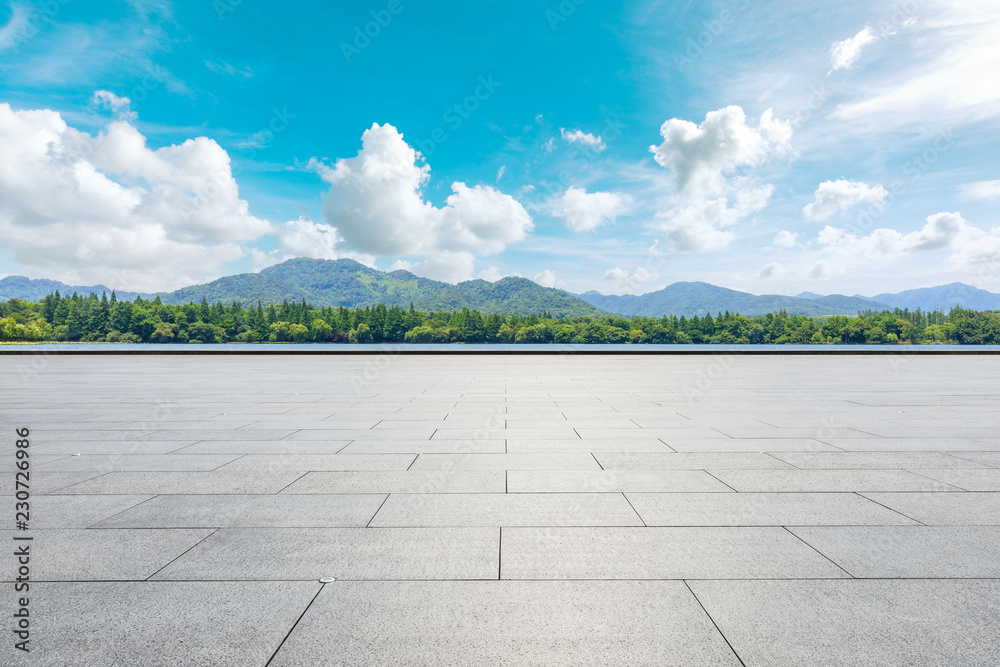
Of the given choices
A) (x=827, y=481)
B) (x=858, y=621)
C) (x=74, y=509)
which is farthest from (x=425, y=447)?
(x=858, y=621)

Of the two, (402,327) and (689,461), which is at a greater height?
(402,327)

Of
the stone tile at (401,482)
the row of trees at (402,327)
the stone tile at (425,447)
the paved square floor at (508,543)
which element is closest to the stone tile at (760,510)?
the paved square floor at (508,543)

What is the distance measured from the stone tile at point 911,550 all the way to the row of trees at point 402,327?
112183 mm

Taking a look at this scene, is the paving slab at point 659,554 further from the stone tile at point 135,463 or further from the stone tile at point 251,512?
the stone tile at point 135,463

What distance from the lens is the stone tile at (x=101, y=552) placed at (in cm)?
360

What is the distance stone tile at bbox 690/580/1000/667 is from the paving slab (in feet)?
0.65

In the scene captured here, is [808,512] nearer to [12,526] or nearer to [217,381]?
[12,526]

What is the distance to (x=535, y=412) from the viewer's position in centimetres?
1067

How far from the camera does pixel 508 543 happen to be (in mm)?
4102

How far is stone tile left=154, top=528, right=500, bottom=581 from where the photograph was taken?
3.59 m

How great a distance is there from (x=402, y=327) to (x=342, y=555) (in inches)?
5013

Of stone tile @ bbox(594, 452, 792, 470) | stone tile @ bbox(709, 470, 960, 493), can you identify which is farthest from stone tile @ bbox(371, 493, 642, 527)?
stone tile @ bbox(709, 470, 960, 493)

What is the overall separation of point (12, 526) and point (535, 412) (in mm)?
8144

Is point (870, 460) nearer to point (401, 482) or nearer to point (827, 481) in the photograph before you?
point (827, 481)
